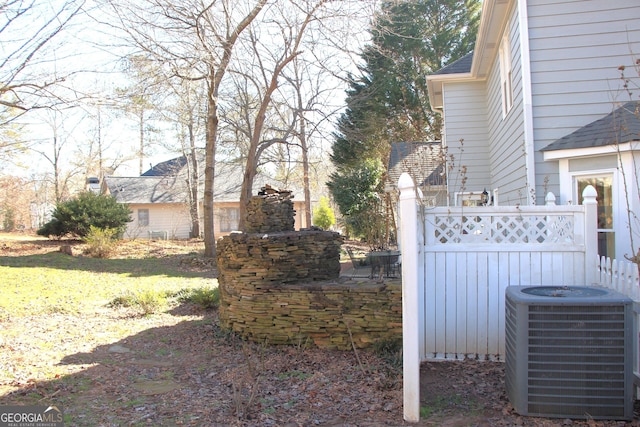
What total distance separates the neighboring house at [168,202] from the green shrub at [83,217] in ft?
28.3

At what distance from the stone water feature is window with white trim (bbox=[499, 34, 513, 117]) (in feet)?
12.9

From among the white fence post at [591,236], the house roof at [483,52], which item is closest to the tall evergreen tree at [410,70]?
the house roof at [483,52]

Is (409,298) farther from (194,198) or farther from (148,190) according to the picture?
(148,190)

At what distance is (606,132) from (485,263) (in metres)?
2.42

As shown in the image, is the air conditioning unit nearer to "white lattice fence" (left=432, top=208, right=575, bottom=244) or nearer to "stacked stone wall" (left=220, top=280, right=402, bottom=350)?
"white lattice fence" (left=432, top=208, right=575, bottom=244)

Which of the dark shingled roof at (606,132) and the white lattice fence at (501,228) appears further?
the dark shingled roof at (606,132)

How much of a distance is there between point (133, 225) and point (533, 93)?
24953 mm

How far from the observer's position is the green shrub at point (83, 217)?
1764cm

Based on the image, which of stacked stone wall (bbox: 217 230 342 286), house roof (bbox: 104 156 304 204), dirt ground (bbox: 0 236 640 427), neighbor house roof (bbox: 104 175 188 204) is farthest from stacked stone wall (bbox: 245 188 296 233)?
neighbor house roof (bbox: 104 175 188 204)

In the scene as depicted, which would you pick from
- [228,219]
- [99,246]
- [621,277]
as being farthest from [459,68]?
[228,219]

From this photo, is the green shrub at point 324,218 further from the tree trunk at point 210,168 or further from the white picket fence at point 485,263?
the white picket fence at point 485,263

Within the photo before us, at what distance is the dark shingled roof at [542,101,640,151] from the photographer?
512 centimetres

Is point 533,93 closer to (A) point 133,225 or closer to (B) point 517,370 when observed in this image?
(B) point 517,370

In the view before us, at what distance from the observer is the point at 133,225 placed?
90.6ft
